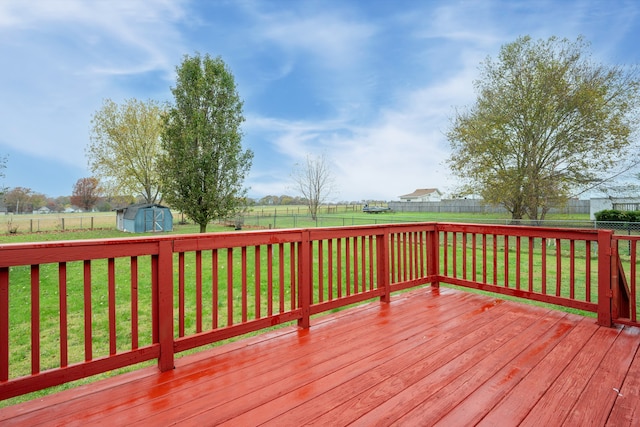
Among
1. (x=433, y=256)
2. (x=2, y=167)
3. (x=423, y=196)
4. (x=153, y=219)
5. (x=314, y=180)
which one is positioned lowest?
(x=433, y=256)

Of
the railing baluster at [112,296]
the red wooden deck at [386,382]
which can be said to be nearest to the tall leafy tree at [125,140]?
the railing baluster at [112,296]

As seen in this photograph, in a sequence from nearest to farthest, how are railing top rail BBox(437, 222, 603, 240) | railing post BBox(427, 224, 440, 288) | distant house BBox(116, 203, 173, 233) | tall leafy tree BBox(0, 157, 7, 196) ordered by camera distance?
railing top rail BBox(437, 222, 603, 240), railing post BBox(427, 224, 440, 288), tall leafy tree BBox(0, 157, 7, 196), distant house BBox(116, 203, 173, 233)

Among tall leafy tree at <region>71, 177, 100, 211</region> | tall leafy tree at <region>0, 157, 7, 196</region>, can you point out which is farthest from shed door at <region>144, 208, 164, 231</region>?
tall leafy tree at <region>0, 157, 7, 196</region>

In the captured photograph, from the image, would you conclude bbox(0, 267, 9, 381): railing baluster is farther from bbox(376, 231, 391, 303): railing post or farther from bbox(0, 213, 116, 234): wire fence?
bbox(0, 213, 116, 234): wire fence

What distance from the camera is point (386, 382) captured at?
1.71m

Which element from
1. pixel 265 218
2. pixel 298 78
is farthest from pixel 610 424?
pixel 265 218

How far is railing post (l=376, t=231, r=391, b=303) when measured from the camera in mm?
3184

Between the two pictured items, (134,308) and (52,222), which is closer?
(134,308)

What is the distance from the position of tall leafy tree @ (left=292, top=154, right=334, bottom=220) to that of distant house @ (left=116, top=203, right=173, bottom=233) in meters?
9.37

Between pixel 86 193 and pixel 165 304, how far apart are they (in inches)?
907

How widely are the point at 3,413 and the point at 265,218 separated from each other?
1653 centimetres

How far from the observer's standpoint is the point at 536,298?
3.00 metres

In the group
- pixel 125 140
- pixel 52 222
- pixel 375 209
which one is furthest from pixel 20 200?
pixel 375 209

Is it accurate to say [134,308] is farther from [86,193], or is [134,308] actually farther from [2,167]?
[86,193]
